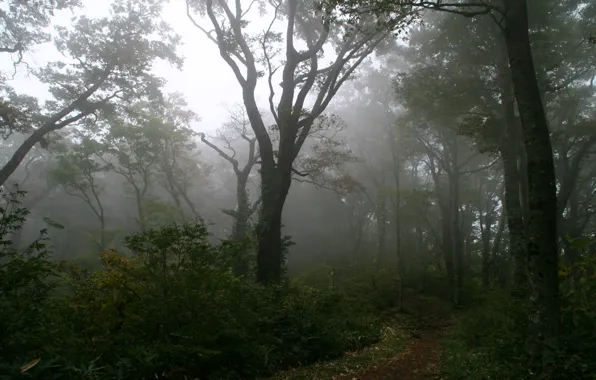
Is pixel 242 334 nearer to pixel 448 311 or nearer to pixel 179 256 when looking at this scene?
pixel 179 256

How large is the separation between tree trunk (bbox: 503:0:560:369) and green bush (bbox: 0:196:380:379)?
3.65 metres

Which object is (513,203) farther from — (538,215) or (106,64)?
(106,64)

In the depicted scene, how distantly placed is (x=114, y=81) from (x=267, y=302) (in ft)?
53.0

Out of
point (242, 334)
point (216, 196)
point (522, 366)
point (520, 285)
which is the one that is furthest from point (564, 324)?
point (216, 196)

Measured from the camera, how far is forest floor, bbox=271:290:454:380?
227 inches

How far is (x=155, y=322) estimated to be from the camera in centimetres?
521

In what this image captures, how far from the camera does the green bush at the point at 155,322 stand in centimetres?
413

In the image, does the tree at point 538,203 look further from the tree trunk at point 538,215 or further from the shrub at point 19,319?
the shrub at point 19,319

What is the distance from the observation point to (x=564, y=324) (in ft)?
16.5

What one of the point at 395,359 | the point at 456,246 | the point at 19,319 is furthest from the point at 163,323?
the point at 456,246

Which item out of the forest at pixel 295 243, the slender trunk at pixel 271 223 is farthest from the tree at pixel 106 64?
the slender trunk at pixel 271 223

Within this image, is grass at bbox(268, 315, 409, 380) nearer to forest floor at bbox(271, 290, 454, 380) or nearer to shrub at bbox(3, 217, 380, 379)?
forest floor at bbox(271, 290, 454, 380)

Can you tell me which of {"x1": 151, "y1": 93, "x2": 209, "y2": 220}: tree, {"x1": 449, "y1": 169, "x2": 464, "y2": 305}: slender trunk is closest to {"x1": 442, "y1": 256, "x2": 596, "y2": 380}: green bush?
{"x1": 449, "y1": 169, "x2": 464, "y2": 305}: slender trunk

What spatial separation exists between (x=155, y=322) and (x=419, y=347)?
6439 millimetres
